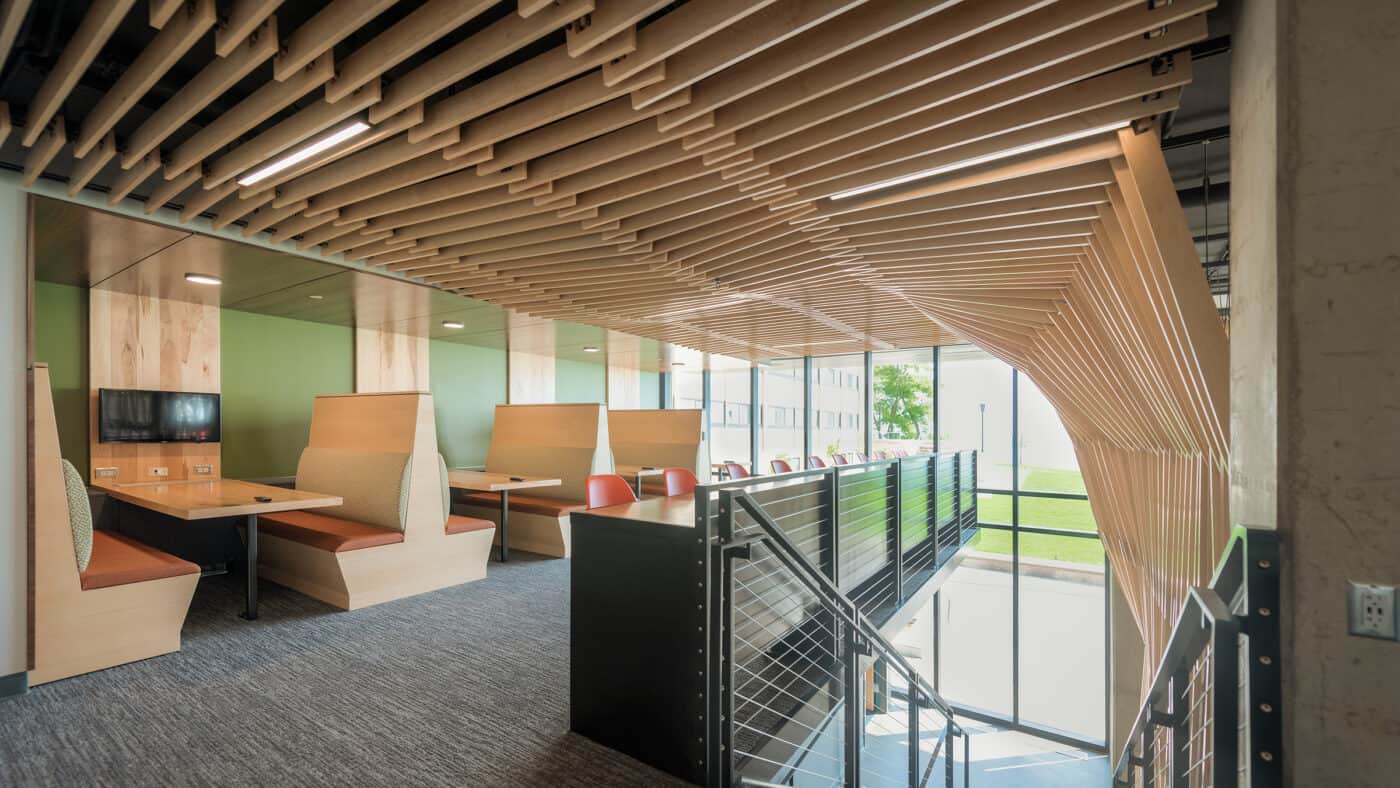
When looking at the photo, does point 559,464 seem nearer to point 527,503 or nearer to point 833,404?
point 527,503

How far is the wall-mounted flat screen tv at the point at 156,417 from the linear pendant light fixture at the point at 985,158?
21.7 feet

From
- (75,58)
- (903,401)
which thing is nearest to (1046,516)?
(903,401)

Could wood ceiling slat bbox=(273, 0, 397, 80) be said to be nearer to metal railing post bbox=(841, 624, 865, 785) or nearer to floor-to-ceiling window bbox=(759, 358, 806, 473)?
metal railing post bbox=(841, 624, 865, 785)

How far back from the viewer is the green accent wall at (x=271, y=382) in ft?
22.2

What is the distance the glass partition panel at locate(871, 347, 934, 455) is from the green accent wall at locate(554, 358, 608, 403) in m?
5.12

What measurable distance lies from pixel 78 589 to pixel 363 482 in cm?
198

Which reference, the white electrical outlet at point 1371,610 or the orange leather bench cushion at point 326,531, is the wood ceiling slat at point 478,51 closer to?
the white electrical outlet at point 1371,610

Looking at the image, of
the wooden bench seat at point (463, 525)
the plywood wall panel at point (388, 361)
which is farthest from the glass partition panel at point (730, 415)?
the wooden bench seat at point (463, 525)

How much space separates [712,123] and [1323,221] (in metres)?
2.17

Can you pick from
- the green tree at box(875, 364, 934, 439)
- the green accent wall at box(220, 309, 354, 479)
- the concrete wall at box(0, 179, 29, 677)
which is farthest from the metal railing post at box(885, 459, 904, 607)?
the green accent wall at box(220, 309, 354, 479)

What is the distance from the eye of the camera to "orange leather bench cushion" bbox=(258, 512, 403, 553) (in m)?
4.71

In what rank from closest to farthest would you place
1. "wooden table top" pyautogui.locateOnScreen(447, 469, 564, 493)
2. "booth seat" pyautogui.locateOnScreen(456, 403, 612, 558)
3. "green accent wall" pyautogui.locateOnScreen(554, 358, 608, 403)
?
"wooden table top" pyautogui.locateOnScreen(447, 469, 564, 493) → "booth seat" pyautogui.locateOnScreen(456, 403, 612, 558) → "green accent wall" pyautogui.locateOnScreen(554, 358, 608, 403)

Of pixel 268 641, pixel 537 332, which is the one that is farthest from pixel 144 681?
pixel 537 332

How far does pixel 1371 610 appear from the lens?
58.2 inches
